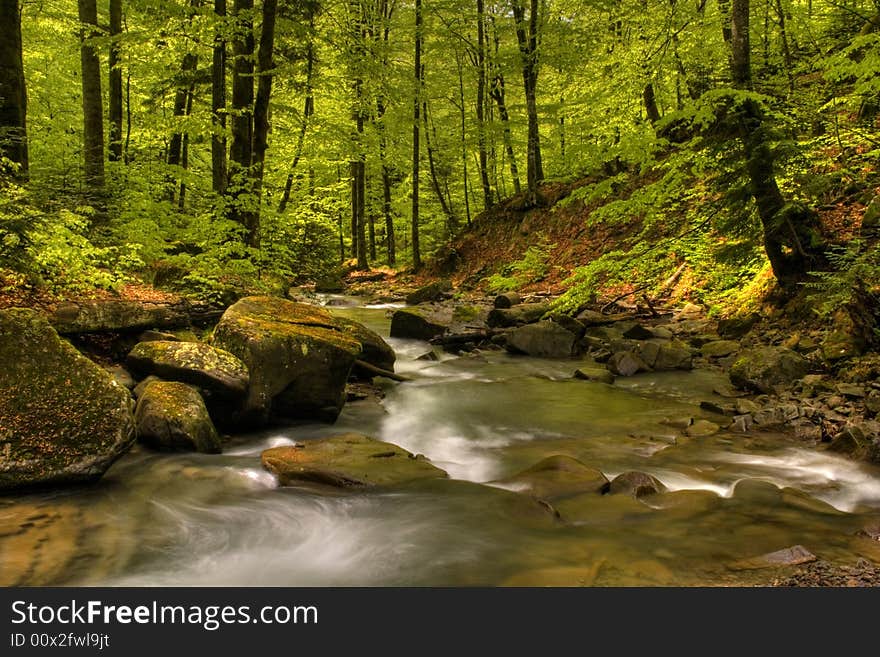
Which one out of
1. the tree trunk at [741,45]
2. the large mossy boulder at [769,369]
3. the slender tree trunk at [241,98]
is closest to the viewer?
the large mossy boulder at [769,369]

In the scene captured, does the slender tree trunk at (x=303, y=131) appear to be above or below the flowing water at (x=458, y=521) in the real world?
above

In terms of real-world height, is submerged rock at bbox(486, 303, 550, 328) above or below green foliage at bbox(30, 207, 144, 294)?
below

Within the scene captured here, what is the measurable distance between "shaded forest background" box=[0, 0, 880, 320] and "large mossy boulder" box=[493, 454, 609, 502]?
371cm

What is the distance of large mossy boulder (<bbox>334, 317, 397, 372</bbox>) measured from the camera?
895 centimetres

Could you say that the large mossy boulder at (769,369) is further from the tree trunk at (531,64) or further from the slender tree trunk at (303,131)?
the slender tree trunk at (303,131)

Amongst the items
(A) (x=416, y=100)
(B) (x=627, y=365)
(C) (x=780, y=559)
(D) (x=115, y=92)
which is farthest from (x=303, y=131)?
(C) (x=780, y=559)

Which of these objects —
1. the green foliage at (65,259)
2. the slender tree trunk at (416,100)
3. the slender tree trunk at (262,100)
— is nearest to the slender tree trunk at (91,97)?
the slender tree trunk at (262,100)

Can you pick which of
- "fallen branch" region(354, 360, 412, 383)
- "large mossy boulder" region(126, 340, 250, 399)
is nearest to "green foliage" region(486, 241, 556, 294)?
"fallen branch" region(354, 360, 412, 383)

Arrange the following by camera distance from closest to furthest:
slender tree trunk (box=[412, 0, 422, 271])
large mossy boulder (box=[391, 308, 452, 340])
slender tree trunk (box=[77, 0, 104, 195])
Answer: slender tree trunk (box=[77, 0, 104, 195]) → large mossy boulder (box=[391, 308, 452, 340]) → slender tree trunk (box=[412, 0, 422, 271])

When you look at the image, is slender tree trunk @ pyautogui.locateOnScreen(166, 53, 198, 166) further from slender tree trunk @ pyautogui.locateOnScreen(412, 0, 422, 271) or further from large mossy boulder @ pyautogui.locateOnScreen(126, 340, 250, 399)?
large mossy boulder @ pyautogui.locateOnScreen(126, 340, 250, 399)

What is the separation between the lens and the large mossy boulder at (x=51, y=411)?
4254 millimetres

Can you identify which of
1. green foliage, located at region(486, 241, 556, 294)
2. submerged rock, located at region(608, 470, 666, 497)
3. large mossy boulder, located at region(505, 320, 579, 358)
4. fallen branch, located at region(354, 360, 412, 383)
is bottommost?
submerged rock, located at region(608, 470, 666, 497)

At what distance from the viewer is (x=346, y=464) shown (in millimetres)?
5418

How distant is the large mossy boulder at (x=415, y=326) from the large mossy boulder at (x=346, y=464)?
6.50 m
